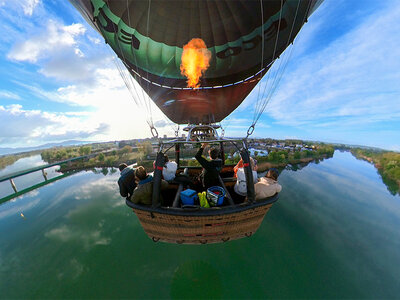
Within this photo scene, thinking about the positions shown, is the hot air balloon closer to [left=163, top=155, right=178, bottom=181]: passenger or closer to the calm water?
[left=163, top=155, right=178, bottom=181]: passenger

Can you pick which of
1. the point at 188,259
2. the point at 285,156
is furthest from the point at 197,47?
the point at 285,156

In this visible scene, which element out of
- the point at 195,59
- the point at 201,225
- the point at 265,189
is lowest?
the point at 201,225

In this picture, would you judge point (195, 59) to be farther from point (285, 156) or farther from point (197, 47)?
point (285, 156)

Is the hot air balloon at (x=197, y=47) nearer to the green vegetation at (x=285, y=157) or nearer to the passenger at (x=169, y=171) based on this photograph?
the passenger at (x=169, y=171)

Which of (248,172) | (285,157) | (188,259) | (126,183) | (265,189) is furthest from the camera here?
(285,157)

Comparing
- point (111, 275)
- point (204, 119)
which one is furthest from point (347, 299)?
point (204, 119)

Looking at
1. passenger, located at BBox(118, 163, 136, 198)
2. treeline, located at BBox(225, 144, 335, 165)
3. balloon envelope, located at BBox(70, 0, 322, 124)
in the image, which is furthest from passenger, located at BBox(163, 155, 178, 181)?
treeline, located at BBox(225, 144, 335, 165)
